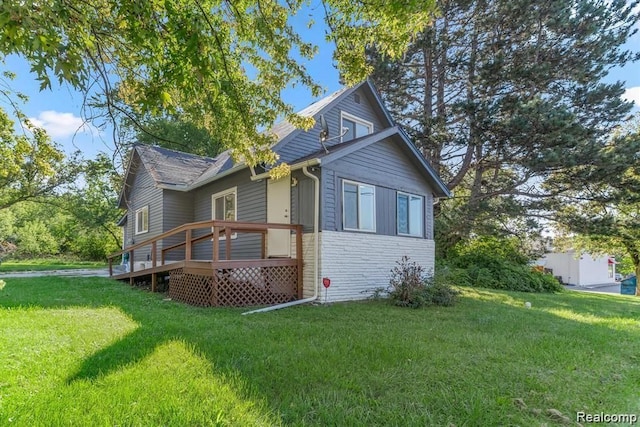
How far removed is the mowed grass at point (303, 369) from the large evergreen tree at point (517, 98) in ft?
28.7

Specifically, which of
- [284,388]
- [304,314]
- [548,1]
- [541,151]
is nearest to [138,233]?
[304,314]

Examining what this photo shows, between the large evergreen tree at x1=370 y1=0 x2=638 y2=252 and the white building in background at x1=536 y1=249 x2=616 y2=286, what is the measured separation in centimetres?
1645

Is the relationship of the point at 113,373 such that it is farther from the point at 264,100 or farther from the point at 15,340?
the point at 264,100

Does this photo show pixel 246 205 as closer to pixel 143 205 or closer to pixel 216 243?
pixel 216 243

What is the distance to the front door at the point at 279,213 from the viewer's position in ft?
28.8

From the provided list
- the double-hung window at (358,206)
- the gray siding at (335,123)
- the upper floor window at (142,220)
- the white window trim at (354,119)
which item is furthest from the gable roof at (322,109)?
the upper floor window at (142,220)

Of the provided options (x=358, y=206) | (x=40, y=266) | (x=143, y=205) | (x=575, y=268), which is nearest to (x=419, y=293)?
(x=358, y=206)

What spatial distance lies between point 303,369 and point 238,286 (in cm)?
451

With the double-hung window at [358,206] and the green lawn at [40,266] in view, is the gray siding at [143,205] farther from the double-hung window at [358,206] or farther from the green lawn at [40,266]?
the double-hung window at [358,206]

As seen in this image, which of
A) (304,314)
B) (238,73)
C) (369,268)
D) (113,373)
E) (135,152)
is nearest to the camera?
(113,373)

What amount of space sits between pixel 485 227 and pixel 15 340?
50.3 feet

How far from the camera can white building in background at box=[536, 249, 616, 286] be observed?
1138 inches

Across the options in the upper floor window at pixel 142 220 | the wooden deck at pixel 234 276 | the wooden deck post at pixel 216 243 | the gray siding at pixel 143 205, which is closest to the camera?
the wooden deck post at pixel 216 243

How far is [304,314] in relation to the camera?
6574 mm
